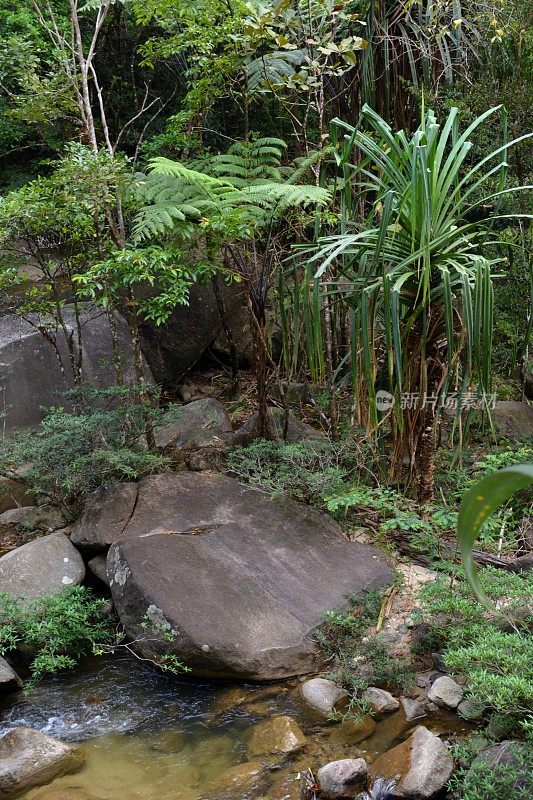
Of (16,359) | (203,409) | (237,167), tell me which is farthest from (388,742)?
(16,359)

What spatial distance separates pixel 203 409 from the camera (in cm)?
499

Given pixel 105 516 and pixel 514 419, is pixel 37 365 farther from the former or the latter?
pixel 514 419

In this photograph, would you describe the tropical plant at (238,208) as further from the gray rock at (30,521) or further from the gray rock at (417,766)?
the gray rock at (417,766)

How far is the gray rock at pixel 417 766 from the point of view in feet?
7.41

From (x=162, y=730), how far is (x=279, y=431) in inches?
89.8

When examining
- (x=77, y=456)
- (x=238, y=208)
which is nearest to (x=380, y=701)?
(x=77, y=456)

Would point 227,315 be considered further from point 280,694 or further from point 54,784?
point 54,784

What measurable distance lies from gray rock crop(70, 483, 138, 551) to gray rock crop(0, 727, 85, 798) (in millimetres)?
1195

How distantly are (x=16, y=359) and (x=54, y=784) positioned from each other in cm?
321

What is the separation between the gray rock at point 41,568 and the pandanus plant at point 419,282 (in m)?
1.71

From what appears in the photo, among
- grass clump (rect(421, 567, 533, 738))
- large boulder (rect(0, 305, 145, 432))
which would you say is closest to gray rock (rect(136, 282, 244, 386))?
large boulder (rect(0, 305, 145, 432))

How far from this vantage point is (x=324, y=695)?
2.87 metres

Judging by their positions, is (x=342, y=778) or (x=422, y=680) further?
(x=422, y=680)

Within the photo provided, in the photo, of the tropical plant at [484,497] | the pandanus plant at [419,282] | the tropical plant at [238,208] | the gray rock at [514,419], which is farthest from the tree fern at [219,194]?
the tropical plant at [484,497]
